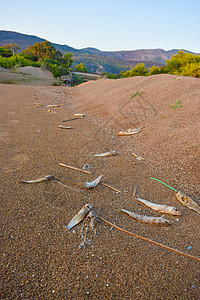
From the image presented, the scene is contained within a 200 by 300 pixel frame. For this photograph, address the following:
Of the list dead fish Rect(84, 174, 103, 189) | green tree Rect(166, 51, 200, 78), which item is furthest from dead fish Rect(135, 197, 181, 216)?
green tree Rect(166, 51, 200, 78)

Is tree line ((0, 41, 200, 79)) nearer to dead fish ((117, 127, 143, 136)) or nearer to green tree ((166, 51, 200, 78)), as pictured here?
green tree ((166, 51, 200, 78))

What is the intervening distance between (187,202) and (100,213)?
1.11m

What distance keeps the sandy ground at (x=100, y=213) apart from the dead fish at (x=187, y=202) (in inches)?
2.6

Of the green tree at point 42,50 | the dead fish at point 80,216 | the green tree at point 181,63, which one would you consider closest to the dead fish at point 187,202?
the dead fish at point 80,216

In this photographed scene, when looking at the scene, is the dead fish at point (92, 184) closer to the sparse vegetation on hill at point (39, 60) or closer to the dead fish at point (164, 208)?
the dead fish at point (164, 208)

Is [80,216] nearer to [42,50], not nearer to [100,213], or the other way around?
[100,213]

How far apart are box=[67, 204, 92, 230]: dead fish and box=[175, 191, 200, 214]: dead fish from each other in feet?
3.85

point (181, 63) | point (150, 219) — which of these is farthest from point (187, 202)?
point (181, 63)

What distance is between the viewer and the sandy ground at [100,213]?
1338 millimetres

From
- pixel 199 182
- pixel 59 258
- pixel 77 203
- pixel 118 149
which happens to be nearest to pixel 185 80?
pixel 118 149

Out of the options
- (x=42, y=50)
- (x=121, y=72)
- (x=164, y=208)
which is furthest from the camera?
(x=42, y=50)

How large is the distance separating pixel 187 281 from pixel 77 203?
123 centimetres

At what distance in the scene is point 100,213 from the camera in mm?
2002

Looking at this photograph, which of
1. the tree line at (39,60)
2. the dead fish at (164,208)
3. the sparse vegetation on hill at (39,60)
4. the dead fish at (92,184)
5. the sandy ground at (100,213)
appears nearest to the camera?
the sandy ground at (100,213)
